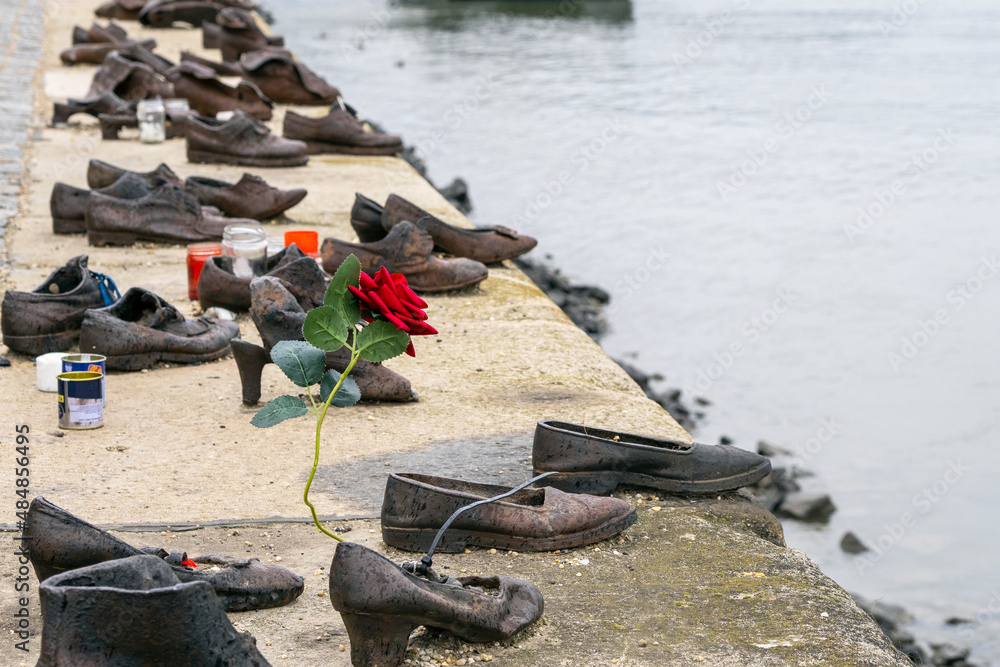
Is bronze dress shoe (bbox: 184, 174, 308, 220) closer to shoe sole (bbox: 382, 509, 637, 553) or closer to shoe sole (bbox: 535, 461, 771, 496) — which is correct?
shoe sole (bbox: 535, 461, 771, 496)

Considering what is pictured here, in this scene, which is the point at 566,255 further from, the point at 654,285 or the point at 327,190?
the point at 327,190

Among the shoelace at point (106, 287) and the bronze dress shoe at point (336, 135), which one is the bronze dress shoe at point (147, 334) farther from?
the bronze dress shoe at point (336, 135)

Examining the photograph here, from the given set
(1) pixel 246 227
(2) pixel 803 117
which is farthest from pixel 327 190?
(2) pixel 803 117

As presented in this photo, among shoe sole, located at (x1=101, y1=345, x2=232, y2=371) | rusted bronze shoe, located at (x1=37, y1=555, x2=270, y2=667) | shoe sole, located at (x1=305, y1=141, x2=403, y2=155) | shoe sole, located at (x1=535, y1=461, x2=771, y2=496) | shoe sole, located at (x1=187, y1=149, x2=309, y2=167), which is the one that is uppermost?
rusted bronze shoe, located at (x1=37, y1=555, x2=270, y2=667)

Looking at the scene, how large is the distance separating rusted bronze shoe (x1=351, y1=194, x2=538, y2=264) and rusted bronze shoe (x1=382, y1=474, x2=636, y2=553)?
2.60 meters

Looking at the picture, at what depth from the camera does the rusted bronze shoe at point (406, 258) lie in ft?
16.5

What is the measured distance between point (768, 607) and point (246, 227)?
3.12m

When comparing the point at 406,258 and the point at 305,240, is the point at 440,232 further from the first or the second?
the point at 305,240

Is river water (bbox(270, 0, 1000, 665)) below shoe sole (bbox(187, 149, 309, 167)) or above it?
below

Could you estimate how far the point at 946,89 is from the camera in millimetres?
20375

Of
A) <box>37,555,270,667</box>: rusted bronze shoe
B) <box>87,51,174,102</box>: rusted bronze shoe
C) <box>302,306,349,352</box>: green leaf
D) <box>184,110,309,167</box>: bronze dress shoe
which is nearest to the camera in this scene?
<box>37,555,270,667</box>: rusted bronze shoe

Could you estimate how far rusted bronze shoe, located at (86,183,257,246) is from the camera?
574 centimetres

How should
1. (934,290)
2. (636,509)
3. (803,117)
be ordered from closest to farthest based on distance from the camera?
(636,509) < (934,290) < (803,117)

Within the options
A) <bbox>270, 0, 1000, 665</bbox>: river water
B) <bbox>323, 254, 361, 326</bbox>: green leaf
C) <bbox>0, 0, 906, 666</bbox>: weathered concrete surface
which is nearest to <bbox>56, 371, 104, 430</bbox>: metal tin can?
<bbox>0, 0, 906, 666</bbox>: weathered concrete surface
